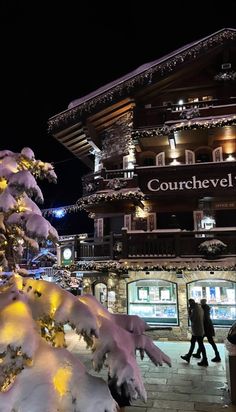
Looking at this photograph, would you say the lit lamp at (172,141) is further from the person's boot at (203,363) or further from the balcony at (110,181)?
the person's boot at (203,363)

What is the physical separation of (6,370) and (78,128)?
18220 mm

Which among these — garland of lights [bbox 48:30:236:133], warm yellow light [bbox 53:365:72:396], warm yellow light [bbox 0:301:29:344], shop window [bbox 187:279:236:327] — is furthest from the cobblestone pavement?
garland of lights [bbox 48:30:236:133]

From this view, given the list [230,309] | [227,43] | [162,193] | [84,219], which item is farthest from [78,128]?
[84,219]

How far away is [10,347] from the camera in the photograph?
132 inches

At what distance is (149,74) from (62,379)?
17.5m

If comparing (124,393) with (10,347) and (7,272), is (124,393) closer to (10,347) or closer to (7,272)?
(10,347)

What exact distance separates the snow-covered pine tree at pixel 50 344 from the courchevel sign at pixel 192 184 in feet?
39.2

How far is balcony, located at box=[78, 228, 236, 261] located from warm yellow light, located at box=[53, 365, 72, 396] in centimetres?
1216

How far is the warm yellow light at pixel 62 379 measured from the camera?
11.1 feet

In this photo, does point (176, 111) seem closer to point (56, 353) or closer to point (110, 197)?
point (110, 197)

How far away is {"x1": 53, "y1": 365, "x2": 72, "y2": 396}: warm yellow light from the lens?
133 inches

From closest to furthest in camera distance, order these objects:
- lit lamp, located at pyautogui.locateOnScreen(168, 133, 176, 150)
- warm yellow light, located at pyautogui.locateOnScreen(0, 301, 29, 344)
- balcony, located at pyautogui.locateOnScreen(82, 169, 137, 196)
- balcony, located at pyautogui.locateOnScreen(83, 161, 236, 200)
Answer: warm yellow light, located at pyautogui.locateOnScreen(0, 301, 29, 344)
balcony, located at pyautogui.locateOnScreen(83, 161, 236, 200)
balcony, located at pyautogui.locateOnScreen(82, 169, 137, 196)
lit lamp, located at pyautogui.locateOnScreen(168, 133, 176, 150)

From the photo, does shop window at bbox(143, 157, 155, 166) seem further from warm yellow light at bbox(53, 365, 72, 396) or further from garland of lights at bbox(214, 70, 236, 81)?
warm yellow light at bbox(53, 365, 72, 396)

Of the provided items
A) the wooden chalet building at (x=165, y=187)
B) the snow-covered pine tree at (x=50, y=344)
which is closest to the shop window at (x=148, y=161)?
the wooden chalet building at (x=165, y=187)
